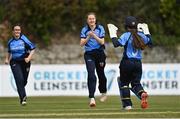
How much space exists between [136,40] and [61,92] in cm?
1414

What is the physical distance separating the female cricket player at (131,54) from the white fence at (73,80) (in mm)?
13404

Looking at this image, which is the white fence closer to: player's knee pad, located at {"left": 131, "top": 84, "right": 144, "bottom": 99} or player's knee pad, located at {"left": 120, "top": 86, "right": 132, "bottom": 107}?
player's knee pad, located at {"left": 120, "top": 86, "right": 132, "bottom": 107}

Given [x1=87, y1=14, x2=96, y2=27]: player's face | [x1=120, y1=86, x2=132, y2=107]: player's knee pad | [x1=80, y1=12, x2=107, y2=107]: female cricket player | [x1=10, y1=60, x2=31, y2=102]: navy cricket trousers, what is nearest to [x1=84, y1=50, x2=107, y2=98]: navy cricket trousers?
[x1=80, y1=12, x2=107, y2=107]: female cricket player

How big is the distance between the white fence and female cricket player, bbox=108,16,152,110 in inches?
528

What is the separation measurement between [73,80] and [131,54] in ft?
46.2

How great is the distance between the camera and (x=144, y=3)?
1417 inches

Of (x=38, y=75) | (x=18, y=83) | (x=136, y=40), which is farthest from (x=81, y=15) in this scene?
(x=136, y=40)

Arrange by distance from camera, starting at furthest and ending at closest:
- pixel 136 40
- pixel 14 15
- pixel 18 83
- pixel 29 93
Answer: pixel 14 15, pixel 29 93, pixel 18 83, pixel 136 40

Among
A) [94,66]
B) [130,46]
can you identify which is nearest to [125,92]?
[130,46]

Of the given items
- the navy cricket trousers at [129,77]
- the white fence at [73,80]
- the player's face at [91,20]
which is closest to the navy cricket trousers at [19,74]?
the player's face at [91,20]

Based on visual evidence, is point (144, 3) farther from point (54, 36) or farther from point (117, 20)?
point (54, 36)

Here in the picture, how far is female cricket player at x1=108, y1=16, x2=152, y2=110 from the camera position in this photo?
48.5 ft

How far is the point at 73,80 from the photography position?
2889 cm

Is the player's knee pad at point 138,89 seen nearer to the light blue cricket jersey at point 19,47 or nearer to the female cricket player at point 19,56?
the female cricket player at point 19,56
